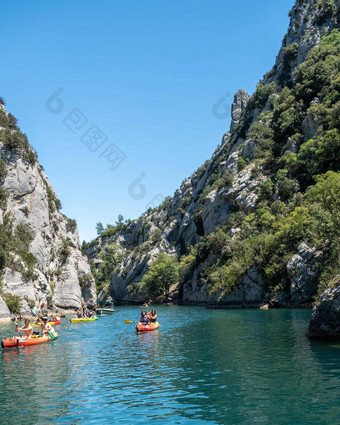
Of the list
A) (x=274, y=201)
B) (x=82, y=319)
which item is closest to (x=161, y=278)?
(x=274, y=201)

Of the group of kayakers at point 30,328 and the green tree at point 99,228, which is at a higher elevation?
the green tree at point 99,228

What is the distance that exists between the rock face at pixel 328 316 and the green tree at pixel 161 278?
78.7m

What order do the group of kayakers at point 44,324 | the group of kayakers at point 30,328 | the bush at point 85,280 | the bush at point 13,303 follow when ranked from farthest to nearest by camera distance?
the bush at point 85,280 → the bush at point 13,303 → the group of kayakers at point 44,324 → the group of kayakers at point 30,328

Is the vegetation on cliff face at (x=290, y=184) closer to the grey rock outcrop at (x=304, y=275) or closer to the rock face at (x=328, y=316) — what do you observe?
the grey rock outcrop at (x=304, y=275)

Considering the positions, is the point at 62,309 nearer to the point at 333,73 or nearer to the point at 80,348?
the point at 80,348

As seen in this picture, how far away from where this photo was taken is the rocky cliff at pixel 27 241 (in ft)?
182

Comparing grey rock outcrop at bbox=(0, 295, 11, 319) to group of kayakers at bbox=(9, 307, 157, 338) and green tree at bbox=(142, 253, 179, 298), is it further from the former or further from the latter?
green tree at bbox=(142, 253, 179, 298)

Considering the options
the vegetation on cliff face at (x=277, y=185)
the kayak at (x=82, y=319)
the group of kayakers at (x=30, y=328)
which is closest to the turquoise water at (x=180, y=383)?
the group of kayakers at (x=30, y=328)

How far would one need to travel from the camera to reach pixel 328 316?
20.7 m

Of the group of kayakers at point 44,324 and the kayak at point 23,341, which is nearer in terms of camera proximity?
the kayak at point 23,341

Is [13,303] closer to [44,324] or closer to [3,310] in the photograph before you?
[3,310]

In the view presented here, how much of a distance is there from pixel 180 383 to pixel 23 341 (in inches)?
650

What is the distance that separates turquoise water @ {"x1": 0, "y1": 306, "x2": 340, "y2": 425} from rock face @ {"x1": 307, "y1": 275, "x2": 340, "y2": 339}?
4.43 ft

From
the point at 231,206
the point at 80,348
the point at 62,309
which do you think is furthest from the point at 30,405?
the point at 231,206
